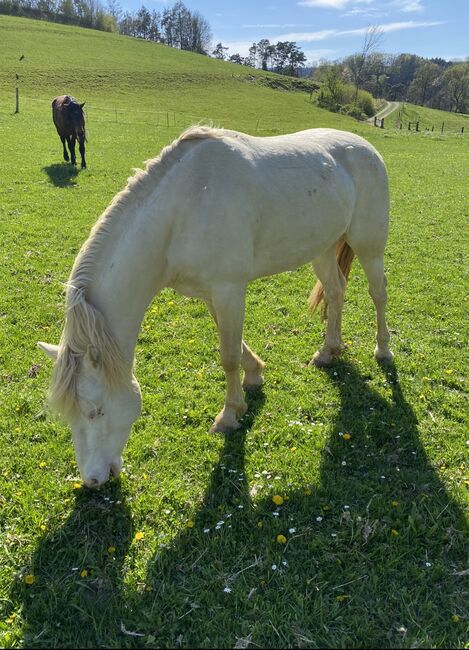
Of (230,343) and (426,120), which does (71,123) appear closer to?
(230,343)

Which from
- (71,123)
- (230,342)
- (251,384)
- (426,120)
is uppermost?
(426,120)

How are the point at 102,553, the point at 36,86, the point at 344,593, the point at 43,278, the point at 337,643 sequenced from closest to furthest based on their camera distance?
1. the point at 337,643
2. the point at 344,593
3. the point at 102,553
4. the point at 43,278
5. the point at 36,86

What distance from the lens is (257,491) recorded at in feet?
10.2

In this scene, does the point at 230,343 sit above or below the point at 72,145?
below

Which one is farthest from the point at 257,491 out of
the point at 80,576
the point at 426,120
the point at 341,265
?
the point at 426,120

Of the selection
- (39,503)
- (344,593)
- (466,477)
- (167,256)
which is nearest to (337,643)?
(344,593)

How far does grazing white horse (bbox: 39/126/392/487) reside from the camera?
2586mm

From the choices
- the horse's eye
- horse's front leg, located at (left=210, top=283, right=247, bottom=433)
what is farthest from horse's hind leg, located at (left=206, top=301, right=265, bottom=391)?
the horse's eye

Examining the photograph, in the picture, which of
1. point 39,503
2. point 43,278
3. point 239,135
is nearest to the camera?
point 39,503

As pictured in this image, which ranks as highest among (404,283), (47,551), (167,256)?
(167,256)

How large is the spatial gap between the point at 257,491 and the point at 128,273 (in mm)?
1685

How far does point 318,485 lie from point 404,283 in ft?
14.6

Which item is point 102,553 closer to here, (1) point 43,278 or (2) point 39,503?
(2) point 39,503

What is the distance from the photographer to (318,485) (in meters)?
3.15
